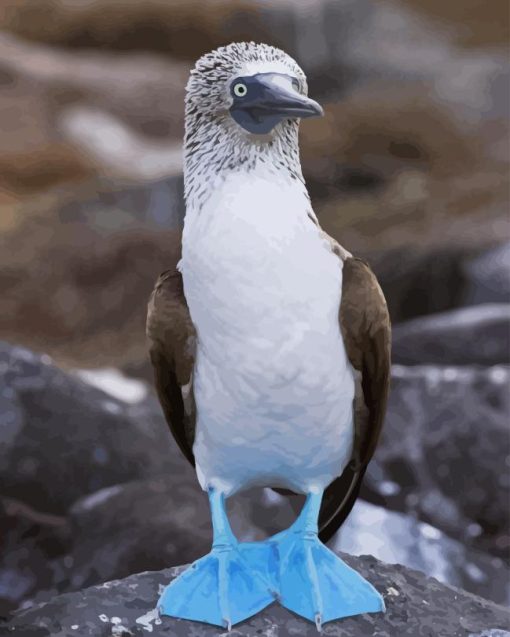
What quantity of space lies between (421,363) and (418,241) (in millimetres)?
Answer: 324

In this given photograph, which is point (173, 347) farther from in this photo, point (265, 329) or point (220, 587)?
point (220, 587)

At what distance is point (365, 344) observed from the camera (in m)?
1.11

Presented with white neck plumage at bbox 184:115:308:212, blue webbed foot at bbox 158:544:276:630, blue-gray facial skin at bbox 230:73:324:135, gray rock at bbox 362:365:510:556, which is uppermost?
blue-gray facial skin at bbox 230:73:324:135

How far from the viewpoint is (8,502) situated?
1.89 metres

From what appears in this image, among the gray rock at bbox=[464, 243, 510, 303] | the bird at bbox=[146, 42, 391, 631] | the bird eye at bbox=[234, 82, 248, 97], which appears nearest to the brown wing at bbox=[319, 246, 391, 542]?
the bird at bbox=[146, 42, 391, 631]

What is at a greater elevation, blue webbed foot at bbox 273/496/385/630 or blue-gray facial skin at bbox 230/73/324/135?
blue-gray facial skin at bbox 230/73/324/135

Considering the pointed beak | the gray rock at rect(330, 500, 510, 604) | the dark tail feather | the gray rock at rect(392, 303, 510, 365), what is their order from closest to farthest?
1. the pointed beak
2. the dark tail feather
3. the gray rock at rect(330, 500, 510, 604)
4. the gray rock at rect(392, 303, 510, 365)

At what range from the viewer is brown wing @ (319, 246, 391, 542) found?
1086mm

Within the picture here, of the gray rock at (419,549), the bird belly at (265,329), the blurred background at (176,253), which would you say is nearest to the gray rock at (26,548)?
the blurred background at (176,253)

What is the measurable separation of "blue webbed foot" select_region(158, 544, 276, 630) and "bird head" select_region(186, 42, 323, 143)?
559 millimetres

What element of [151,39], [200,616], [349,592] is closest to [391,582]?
[349,592]

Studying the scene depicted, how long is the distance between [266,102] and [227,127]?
0.07 m

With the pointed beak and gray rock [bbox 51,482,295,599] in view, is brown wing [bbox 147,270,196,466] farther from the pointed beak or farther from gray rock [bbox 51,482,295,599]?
gray rock [bbox 51,482,295,599]

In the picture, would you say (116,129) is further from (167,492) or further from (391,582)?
(391,582)
